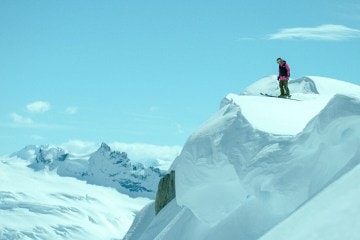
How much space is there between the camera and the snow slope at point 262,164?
17.2 meters

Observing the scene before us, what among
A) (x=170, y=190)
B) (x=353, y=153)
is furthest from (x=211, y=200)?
(x=170, y=190)

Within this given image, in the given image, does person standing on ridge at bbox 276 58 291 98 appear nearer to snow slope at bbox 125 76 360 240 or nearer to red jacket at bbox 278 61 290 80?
red jacket at bbox 278 61 290 80

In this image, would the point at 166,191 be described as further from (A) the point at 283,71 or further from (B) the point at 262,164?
(B) the point at 262,164

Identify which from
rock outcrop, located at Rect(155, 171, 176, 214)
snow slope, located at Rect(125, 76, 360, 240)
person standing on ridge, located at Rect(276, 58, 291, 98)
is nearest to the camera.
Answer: snow slope, located at Rect(125, 76, 360, 240)

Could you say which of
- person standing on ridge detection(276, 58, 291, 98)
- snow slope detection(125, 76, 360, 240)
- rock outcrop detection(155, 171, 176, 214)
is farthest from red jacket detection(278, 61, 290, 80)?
rock outcrop detection(155, 171, 176, 214)

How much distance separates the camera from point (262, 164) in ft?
60.8

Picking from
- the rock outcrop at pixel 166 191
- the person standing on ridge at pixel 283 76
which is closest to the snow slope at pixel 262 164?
the person standing on ridge at pixel 283 76

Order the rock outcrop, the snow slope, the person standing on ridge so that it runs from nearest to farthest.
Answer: the snow slope
the person standing on ridge
the rock outcrop

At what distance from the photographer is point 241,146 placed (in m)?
20.0

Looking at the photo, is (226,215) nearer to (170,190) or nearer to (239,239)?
(239,239)

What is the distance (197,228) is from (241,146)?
13.3 ft

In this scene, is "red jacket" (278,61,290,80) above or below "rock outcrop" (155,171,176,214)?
above

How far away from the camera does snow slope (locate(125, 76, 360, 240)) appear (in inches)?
678

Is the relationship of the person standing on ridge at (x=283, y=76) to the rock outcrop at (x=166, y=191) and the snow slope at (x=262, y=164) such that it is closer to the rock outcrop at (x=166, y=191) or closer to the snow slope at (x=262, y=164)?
the snow slope at (x=262, y=164)
